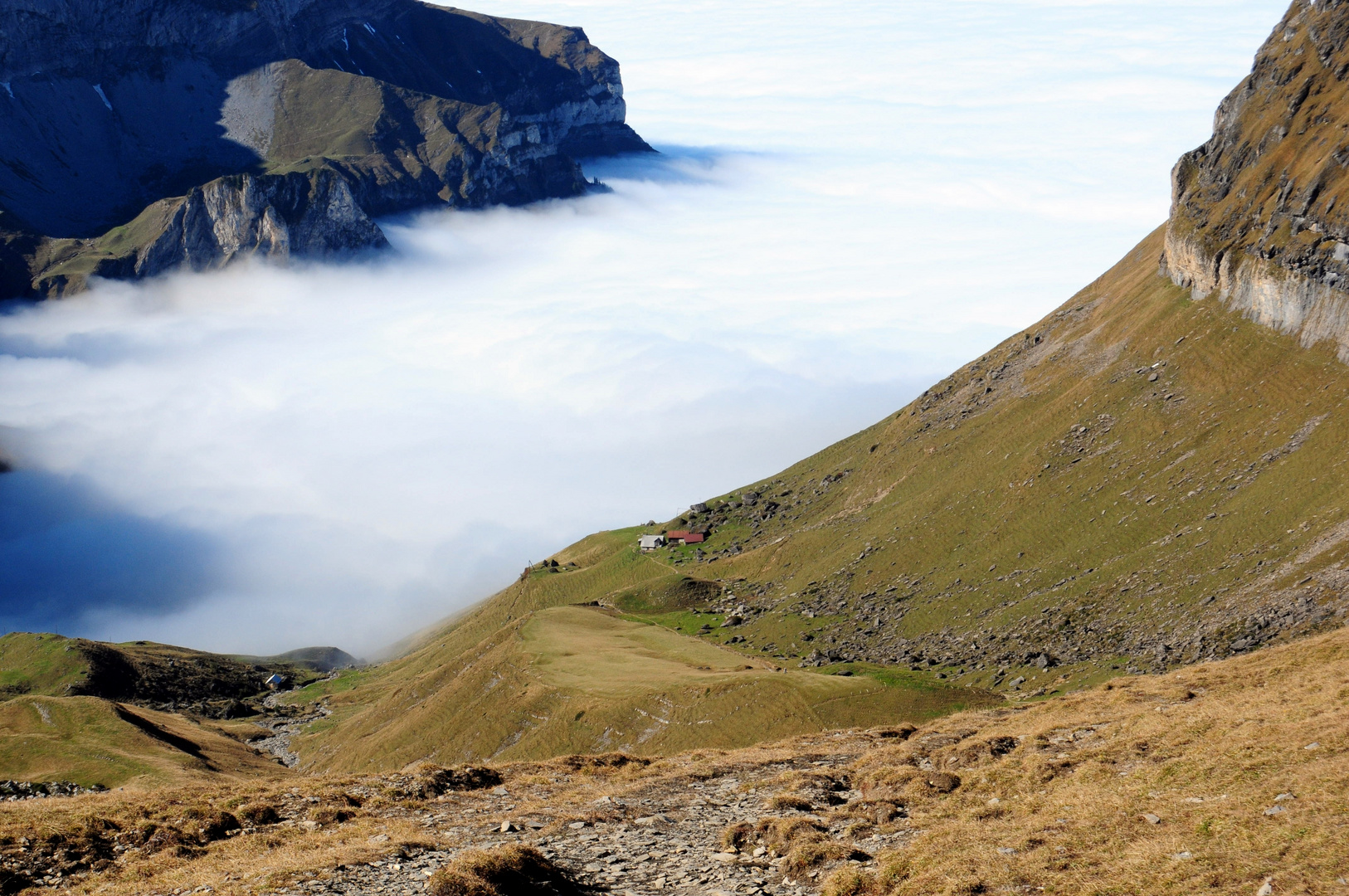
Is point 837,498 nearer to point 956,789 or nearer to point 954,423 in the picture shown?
point 954,423

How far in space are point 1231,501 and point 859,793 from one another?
260 ft

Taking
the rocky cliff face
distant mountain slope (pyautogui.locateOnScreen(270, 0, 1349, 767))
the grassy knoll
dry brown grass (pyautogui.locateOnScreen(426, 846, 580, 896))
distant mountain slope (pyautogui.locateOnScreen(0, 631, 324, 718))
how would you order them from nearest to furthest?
dry brown grass (pyautogui.locateOnScreen(426, 846, 580, 896)) < distant mountain slope (pyautogui.locateOnScreen(270, 0, 1349, 767)) < the rocky cliff face < the grassy knoll < distant mountain slope (pyautogui.locateOnScreen(0, 631, 324, 718))

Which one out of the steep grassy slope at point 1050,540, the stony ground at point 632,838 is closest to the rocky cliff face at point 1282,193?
the steep grassy slope at point 1050,540

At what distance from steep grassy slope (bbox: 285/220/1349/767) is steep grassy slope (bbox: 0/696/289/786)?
13.4 m

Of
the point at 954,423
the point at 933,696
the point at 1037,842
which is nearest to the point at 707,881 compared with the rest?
the point at 1037,842

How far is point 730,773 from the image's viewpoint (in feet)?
152

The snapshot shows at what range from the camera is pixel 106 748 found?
102 metres

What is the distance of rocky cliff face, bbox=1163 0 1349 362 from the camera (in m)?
112

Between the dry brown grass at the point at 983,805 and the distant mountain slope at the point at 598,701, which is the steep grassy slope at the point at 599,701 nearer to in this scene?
the distant mountain slope at the point at 598,701

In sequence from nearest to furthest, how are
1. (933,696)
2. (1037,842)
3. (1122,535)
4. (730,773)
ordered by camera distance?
(1037,842) < (730,773) < (933,696) < (1122,535)

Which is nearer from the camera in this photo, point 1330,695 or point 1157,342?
point 1330,695

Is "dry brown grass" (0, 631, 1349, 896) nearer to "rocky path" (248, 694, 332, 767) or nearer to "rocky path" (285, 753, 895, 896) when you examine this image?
"rocky path" (285, 753, 895, 896)

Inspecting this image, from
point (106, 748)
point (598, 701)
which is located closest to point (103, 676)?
point (106, 748)

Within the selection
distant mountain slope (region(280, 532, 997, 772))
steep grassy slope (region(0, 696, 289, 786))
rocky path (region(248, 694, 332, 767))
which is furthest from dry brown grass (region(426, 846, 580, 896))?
rocky path (region(248, 694, 332, 767))
